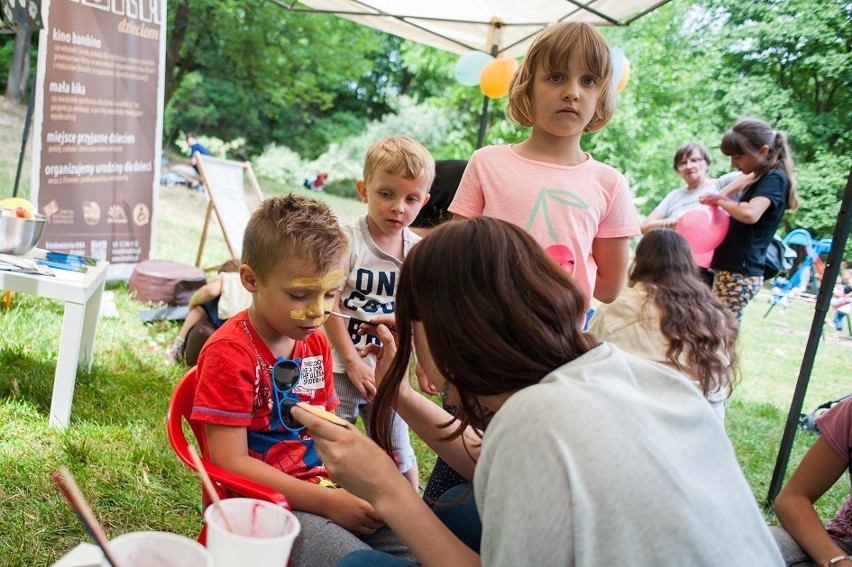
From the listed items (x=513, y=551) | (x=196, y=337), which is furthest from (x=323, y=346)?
(x=196, y=337)

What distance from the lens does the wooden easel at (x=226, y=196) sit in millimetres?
5742

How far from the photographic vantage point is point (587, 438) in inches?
37.2

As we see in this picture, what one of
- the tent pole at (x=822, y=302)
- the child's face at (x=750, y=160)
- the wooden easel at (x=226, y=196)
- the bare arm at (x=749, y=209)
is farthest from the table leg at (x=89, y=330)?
the child's face at (x=750, y=160)

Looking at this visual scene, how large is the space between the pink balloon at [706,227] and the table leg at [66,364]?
3.08m

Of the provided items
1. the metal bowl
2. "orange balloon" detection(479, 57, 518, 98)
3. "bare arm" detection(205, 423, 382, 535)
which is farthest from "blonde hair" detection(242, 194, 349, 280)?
"orange balloon" detection(479, 57, 518, 98)

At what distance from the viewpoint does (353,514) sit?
1394mm

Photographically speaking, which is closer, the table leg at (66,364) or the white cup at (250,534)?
the white cup at (250,534)

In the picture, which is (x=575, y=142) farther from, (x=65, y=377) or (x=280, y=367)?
(x=65, y=377)

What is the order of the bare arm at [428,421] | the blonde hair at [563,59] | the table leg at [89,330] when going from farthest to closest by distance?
1. the table leg at [89,330]
2. the blonde hair at [563,59]
3. the bare arm at [428,421]

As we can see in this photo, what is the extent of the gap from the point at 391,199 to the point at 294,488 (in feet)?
3.56

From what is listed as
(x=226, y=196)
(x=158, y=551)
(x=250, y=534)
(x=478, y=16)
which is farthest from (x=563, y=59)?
(x=226, y=196)

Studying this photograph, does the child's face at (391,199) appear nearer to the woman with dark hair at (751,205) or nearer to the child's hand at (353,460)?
the child's hand at (353,460)

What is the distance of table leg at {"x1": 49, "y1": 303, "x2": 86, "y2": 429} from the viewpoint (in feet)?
8.45

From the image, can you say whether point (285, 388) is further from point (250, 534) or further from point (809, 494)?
point (809, 494)
